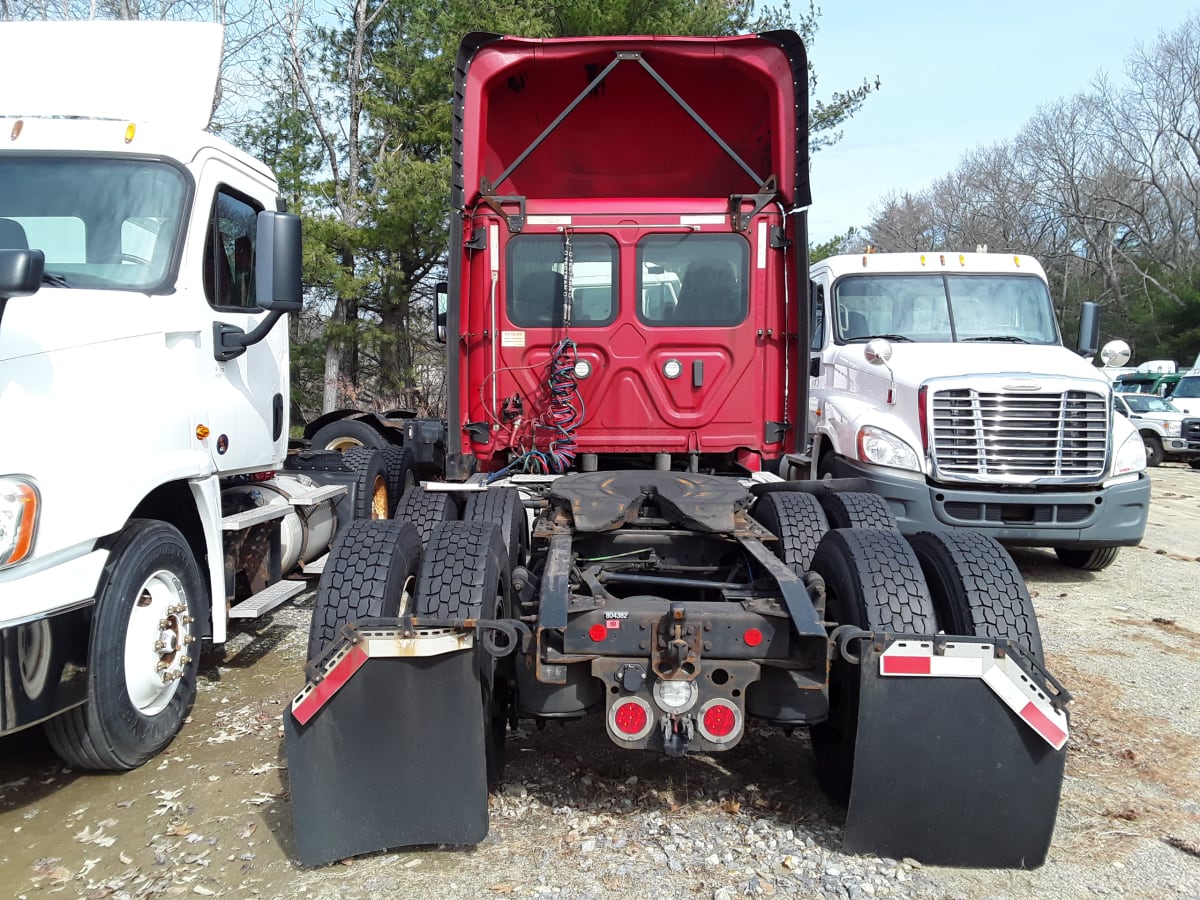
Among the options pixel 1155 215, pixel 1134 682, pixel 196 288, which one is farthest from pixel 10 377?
pixel 1155 215

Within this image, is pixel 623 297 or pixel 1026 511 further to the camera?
pixel 1026 511

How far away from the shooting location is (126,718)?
366cm

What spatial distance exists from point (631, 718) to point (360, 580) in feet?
3.76

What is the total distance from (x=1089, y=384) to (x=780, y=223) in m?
3.14

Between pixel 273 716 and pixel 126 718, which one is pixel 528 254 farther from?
pixel 126 718

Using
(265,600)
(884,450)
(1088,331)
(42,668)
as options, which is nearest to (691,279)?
(884,450)

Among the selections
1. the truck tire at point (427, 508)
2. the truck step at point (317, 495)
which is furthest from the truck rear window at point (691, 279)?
the truck step at point (317, 495)

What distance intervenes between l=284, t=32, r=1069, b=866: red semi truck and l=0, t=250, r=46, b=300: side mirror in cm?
141

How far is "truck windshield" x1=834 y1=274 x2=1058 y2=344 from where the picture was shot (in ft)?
26.9

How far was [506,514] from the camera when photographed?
14.9ft

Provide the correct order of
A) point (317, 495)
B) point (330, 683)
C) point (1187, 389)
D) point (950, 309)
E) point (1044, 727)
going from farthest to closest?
point (1187, 389) → point (950, 309) → point (317, 495) → point (330, 683) → point (1044, 727)

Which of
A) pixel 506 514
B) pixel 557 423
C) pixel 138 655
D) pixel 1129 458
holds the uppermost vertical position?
pixel 557 423

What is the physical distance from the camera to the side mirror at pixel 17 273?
3014 millimetres

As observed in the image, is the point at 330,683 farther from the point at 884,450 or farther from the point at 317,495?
the point at 884,450
